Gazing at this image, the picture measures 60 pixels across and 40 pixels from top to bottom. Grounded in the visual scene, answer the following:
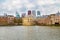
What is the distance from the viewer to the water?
513 centimetres

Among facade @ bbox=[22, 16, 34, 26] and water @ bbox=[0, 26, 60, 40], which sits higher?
facade @ bbox=[22, 16, 34, 26]

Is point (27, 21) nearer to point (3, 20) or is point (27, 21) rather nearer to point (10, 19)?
point (10, 19)

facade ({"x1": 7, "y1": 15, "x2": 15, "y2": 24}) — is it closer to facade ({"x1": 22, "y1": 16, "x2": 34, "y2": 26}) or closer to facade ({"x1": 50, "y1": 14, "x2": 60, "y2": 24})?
facade ({"x1": 22, "y1": 16, "x2": 34, "y2": 26})

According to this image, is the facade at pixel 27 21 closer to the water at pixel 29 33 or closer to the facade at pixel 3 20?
the water at pixel 29 33

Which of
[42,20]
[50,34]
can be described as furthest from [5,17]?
[50,34]

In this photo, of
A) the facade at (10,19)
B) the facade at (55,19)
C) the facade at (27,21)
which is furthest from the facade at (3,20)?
the facade at (55,19)

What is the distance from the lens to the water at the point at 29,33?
513 cm

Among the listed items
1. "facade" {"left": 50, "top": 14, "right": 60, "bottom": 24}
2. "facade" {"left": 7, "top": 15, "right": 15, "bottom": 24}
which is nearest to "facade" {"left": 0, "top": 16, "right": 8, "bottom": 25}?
"facade" {"left": 7, "top": 15, "right": 15, "bottom": 24}

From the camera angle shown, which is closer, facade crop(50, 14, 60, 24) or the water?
the water

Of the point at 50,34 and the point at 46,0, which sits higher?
the point at 46,0

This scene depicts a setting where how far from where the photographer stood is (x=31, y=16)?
5.25 meters

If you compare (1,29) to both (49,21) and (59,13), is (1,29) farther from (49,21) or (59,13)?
(59,13)

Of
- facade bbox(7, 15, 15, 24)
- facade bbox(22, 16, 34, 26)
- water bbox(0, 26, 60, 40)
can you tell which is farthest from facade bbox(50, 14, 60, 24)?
facade bbox(7, 15, 15, 24)

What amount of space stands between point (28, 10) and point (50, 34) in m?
1.02
